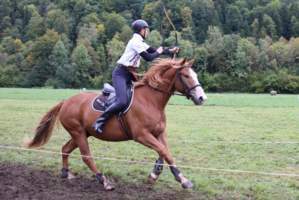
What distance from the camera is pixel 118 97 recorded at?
8.51 meters

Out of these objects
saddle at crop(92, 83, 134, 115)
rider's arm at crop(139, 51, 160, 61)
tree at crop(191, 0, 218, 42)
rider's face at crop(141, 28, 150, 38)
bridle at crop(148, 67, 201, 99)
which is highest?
rider's face at crop(141, 28, 150, 38)

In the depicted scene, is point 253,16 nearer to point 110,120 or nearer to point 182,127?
point 182,127

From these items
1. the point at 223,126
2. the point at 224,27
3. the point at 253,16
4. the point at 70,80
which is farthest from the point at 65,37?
the point at 223,126

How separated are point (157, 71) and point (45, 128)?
3078 millimetres

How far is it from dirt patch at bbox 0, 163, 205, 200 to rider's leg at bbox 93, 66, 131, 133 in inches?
45.6

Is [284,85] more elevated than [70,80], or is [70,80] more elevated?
[284,85]

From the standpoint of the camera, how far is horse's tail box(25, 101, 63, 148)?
9.99m

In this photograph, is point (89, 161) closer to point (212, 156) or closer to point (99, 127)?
point (99, 127)

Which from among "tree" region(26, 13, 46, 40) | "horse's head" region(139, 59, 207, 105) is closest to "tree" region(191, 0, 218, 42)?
"tree" region(26, 13, 46, 40)

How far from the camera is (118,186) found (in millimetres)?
8844

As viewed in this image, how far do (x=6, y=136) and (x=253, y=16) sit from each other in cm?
14054

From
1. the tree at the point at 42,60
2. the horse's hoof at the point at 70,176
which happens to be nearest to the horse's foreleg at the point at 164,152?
the horse's hoof at the point at 70,176

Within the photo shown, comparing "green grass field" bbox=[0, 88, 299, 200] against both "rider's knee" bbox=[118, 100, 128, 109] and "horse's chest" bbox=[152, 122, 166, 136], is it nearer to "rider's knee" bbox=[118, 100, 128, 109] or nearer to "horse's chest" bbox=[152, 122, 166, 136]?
"horse's chest" bbox=[152, 122, 166, 136]

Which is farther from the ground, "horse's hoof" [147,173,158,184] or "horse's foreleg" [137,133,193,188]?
"horse's foreleg" [137,133,193,188]
